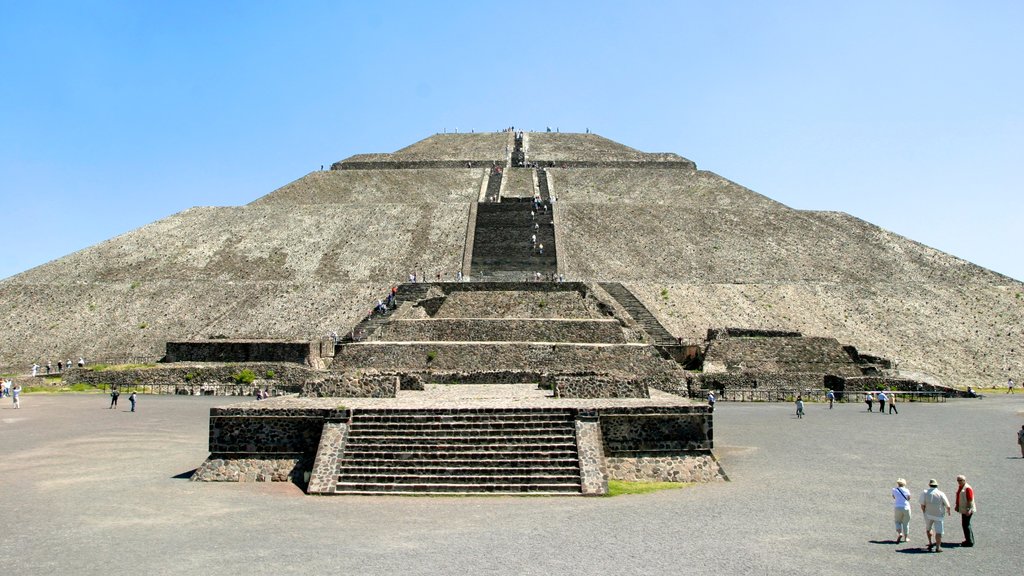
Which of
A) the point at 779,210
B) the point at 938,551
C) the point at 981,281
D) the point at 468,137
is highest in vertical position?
the point at 468,137

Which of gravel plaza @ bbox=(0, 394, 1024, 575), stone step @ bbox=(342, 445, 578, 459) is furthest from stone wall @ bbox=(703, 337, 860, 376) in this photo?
stone step @ bbox=(342, 445, 578, 459)

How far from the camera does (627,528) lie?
361 inches

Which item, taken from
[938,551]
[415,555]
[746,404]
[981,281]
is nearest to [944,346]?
[981,281]

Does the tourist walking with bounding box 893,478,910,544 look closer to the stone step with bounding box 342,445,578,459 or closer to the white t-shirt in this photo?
the white t-shirt

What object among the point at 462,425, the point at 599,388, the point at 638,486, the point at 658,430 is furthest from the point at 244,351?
the point at 638,486

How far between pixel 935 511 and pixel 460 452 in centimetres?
619

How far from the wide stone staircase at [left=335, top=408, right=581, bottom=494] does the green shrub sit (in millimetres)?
14852

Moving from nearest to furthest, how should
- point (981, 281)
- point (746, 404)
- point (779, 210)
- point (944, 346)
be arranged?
point (746, 404) → point (944, 346) → point (981, 281) → point (779, 210)

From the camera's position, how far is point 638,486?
11742 mm

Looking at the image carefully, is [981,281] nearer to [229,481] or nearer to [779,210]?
[779,210]

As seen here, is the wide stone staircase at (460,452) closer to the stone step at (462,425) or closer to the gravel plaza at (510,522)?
the stone step at (462,425)

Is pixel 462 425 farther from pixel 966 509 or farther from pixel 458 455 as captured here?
pixel 966 509

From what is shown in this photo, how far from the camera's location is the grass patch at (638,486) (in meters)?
11.4

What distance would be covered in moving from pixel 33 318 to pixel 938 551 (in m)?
37.5
